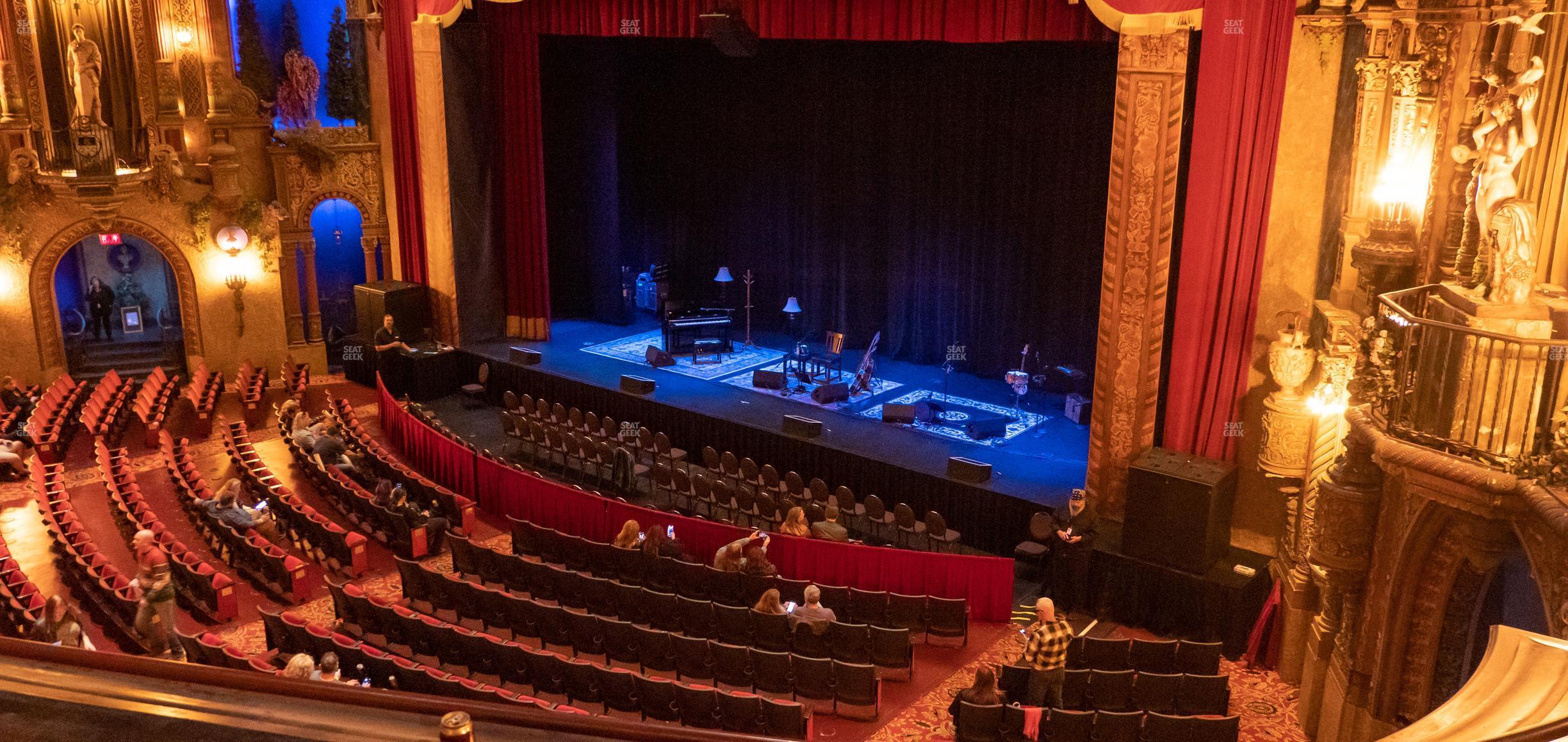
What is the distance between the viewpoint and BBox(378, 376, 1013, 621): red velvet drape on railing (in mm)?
11492

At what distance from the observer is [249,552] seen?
1209 centimetres

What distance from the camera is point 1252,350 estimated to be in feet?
39.4

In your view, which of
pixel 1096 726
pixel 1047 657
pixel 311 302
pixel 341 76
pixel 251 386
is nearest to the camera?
pixel 1096 726

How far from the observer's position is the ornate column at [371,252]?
2130 centimetres

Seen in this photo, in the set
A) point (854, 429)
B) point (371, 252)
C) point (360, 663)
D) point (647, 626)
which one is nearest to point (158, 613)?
point (360, 663)

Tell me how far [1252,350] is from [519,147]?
42.4 ft

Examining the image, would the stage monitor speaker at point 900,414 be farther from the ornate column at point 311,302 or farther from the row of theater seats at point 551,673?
the ornate column at point 311,302

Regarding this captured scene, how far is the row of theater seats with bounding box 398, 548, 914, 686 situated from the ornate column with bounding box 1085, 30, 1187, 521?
3795 mm

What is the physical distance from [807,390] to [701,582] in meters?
6.49

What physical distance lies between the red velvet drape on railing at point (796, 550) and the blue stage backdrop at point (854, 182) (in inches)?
263

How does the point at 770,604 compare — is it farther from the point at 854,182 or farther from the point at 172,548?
the point at 854,182

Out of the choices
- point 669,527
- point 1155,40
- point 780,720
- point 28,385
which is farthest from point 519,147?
point 780,720

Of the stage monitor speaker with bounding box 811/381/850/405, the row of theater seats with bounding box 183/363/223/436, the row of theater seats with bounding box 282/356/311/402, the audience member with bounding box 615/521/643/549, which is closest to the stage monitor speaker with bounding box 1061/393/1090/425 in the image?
the stage monitor speaker with bounding box 811/381/850/405

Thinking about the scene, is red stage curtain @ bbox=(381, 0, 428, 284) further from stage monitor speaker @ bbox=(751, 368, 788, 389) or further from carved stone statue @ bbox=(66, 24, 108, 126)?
stage monitor speaker @ bbox=(751, 368, 788, 389)
